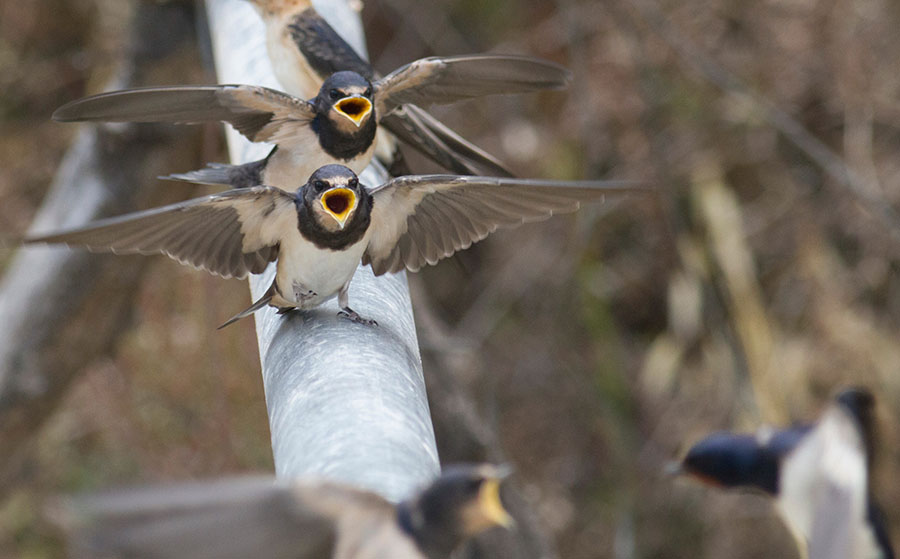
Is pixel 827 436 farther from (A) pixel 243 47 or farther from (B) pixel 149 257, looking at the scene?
(B) pixel 149 257

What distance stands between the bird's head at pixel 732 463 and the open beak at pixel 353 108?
0.80 meters

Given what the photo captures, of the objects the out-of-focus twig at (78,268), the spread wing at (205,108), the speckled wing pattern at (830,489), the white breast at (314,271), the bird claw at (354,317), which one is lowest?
the speckled wing pattern at (830,489)

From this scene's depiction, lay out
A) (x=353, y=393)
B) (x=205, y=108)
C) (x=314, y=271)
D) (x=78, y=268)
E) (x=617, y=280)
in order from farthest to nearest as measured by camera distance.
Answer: (x=617, y=280), (x=78, y=268), (x=205, y=108), (x=314, y=271), (x=353, y=393)

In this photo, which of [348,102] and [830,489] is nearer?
A: [830,489]

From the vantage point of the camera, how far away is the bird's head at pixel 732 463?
1.81 meters

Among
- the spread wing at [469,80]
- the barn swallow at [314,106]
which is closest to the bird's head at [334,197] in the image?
the barn swallow at [314,106]

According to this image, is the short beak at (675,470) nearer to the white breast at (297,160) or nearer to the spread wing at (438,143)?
the spread wing at (438,143)

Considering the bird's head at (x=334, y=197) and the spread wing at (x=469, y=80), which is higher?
the spread wing at (x=469, y=80)

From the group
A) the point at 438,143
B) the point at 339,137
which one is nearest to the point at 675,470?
the point at 438,143

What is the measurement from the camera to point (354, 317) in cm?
136

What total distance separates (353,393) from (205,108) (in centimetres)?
78

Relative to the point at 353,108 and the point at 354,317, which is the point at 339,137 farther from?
the point at 354,317

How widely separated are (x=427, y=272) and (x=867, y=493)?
11.2 ft

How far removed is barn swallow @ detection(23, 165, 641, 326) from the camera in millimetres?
1467
